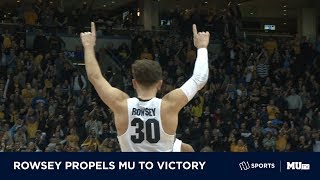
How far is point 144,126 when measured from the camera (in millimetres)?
3900

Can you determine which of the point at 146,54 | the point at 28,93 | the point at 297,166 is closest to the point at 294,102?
the point at 146,54

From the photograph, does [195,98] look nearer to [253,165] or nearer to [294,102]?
[294,102]

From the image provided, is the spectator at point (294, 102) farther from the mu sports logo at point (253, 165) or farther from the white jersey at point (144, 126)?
the white jersey at point (144, 126)

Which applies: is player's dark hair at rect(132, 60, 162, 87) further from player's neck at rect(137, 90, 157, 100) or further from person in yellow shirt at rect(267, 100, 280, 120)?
person in yellow shirt at rect(267, 100, 280, 120)

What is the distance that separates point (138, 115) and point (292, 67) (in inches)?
802

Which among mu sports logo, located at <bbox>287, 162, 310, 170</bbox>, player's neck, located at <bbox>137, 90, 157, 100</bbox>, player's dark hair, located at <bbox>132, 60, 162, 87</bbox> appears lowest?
mu sports logo, located at <bbox>287, 162, 310, 170</bbox>

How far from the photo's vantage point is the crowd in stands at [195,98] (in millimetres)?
17016

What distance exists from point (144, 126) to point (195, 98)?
15.8 meters

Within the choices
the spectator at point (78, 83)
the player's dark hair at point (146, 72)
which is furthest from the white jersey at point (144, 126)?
the spectator at point (78, 83)

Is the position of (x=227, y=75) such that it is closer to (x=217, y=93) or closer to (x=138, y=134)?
(x=217, y=93)

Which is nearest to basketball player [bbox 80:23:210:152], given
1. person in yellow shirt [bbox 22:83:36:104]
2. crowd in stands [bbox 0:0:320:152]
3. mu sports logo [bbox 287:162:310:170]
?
mu sports logo [bbox 287:162:310:170]

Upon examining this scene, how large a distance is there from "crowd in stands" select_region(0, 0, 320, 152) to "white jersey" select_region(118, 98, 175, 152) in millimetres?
11089

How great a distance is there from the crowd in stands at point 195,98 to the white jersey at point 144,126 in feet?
36.4

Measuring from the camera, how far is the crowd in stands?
1702 cm
